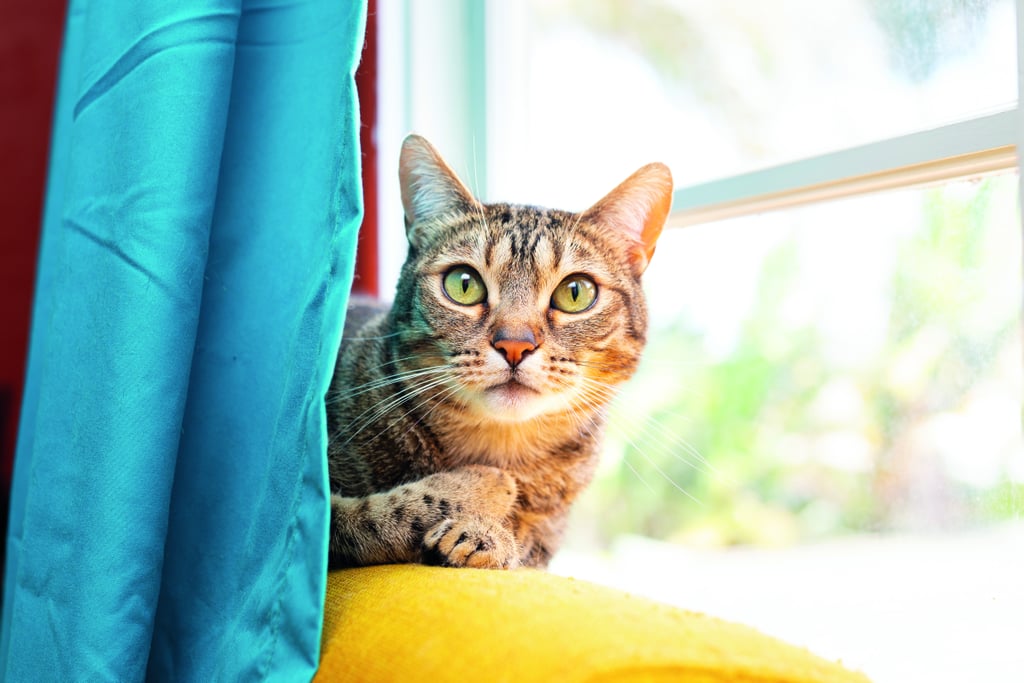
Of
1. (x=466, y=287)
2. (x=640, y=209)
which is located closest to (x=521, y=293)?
(x=466, y=287)

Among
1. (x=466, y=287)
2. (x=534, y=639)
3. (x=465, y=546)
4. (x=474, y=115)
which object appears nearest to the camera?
(x=534, y=639)

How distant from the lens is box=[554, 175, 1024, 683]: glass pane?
0.91 meters

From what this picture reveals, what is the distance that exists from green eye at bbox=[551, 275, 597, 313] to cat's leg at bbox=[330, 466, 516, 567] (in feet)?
0.86

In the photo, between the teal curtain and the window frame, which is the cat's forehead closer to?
the window frame

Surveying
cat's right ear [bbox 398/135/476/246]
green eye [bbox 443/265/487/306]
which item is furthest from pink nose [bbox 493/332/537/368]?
cat's right ear [bbox 398/135/476/246]

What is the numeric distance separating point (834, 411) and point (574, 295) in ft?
1.55

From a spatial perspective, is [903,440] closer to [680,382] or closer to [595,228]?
[680,382]

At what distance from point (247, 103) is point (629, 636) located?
687 millimetres

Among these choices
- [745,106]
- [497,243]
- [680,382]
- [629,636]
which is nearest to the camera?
[629,636]

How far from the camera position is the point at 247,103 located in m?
0.88

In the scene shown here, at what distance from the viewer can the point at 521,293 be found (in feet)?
3.29

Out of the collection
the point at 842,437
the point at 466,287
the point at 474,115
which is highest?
the point at 474,115

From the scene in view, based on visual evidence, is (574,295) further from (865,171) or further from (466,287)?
(865,171)

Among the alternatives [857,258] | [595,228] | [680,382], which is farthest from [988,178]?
[680,382]
